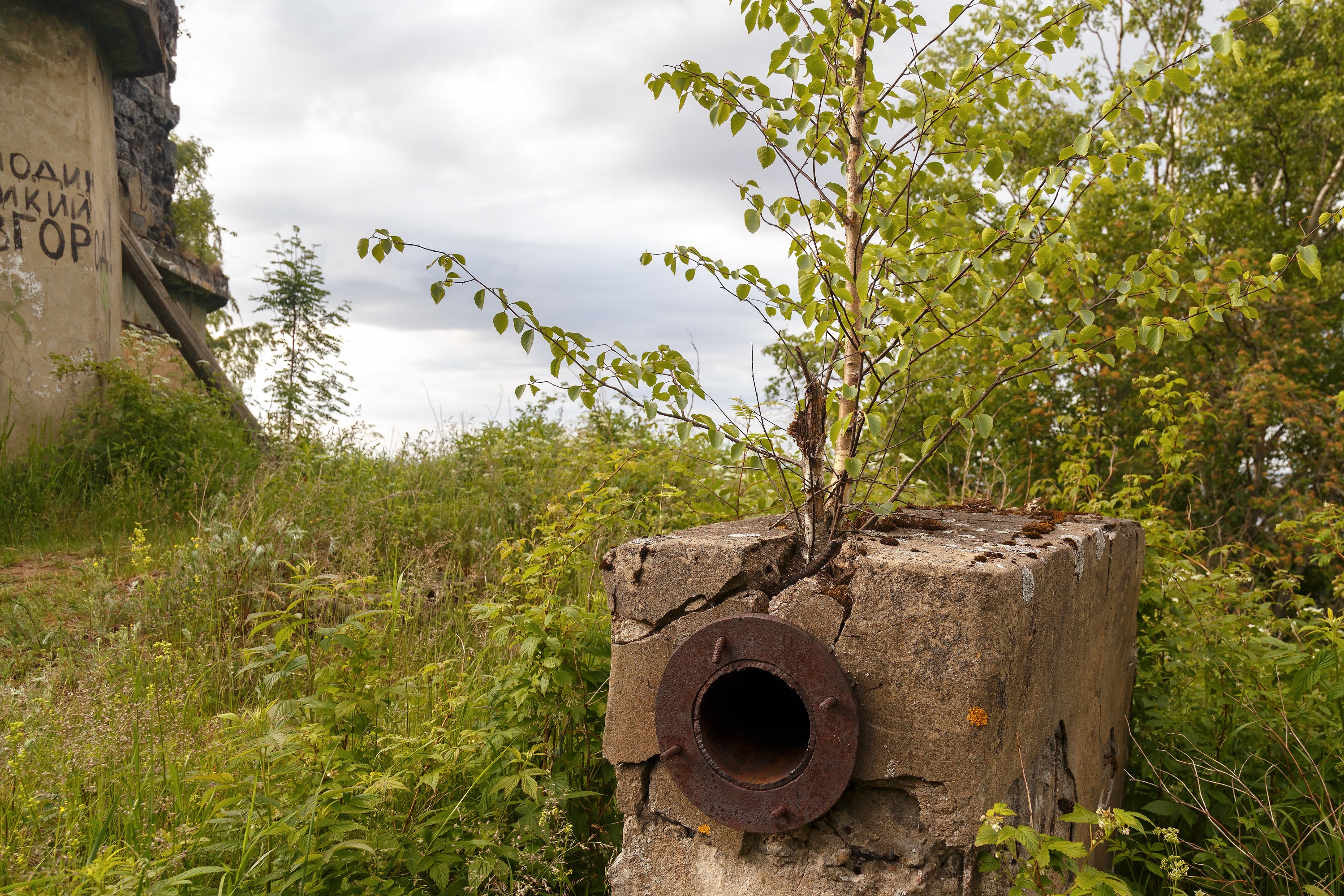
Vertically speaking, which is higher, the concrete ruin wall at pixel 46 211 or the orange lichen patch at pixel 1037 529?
the concrete ruin wall at pixel 46 211

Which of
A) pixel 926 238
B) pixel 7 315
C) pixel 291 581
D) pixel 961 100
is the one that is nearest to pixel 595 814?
pixel 926 238

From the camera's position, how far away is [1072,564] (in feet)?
7.99

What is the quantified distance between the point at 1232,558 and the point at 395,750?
1064 cm

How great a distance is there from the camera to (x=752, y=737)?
7.76 feet

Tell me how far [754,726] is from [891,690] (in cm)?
56

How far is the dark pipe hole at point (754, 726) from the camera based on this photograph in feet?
7.13

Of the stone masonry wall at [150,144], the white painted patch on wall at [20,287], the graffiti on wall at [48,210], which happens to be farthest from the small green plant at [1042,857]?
the stone masonry wall at [150,144]

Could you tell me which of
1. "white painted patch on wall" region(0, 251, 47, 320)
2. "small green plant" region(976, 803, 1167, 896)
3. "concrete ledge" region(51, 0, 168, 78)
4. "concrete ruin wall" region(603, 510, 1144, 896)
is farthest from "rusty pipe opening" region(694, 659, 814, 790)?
"concrete ledge" region(51, 0, 168, 78)

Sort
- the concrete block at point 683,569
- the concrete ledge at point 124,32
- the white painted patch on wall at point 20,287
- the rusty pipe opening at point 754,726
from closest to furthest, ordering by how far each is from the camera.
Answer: the rusty pipe opening at point 754,726 < the concrete block at point 683,569 < the white painted patch on wall at point 20,287 < the concrete ledge at point 124,32

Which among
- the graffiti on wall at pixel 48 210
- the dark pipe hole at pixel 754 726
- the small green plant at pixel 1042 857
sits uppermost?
the graffiti on wall at pixel 48 210

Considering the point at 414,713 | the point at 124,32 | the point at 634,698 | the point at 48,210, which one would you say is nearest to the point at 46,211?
the point at 48,210

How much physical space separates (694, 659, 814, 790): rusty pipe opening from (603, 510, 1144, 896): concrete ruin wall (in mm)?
155

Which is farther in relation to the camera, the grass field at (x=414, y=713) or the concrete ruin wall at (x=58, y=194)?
the concrete ruin wall at (x=58, y=194)

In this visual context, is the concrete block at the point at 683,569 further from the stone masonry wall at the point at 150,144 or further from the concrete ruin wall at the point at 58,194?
the stone masonry wall at the point at 150,144
